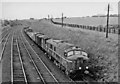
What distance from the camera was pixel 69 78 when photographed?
2253 centimetres

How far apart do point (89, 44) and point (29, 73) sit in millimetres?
10924

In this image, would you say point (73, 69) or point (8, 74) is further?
point (8, 74)

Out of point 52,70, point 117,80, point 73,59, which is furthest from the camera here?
point 52,70

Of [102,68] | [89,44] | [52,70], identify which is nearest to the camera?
[102,68]

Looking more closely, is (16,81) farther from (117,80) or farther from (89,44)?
(89,44)

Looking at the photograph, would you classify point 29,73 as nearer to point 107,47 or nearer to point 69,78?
point 69,78

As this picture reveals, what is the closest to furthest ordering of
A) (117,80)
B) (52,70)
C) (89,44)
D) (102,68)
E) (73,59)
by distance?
(117,80)
(73,59)
(102,68)
(52,70)
(89,44)

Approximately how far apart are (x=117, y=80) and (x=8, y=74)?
12.7 meters

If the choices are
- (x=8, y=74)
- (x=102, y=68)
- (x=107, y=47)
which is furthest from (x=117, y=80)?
(x=8, y=74)

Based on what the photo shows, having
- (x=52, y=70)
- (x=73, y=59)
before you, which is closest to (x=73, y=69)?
(x=73, y=59)

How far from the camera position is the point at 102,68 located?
23.8m

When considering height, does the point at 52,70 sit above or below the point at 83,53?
below

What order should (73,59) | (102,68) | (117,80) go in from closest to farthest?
(117,80), (73,59), (102,68)

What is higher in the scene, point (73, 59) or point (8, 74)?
point (73, 59)
